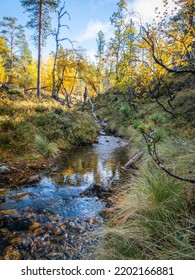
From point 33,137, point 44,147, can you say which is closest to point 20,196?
point 44,147

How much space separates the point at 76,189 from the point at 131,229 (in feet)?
10.8

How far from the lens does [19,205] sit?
4.68 meters

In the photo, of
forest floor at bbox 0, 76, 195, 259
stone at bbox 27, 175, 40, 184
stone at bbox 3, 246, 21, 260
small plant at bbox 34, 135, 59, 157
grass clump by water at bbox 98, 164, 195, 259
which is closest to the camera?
grass clump by water at bbox 98, 164, 195, 259

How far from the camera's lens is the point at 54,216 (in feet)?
14.0

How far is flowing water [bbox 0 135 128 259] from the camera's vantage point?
3303mm

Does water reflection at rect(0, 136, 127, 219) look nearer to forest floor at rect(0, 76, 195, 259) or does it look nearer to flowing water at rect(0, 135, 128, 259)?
flowing water at rect(0, 135, 128, 259)

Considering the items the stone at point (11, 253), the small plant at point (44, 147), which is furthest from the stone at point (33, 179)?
the stone at point (11, 253)

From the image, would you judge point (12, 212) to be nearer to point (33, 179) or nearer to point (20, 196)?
point (20, 196)

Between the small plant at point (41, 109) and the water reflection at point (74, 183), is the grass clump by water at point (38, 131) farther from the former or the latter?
the water reflection at point (74, 183)

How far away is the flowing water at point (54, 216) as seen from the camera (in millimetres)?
3303

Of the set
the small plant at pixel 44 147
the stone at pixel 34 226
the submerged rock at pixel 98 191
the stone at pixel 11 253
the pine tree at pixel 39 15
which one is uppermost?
the pine tree at pixel 39 15

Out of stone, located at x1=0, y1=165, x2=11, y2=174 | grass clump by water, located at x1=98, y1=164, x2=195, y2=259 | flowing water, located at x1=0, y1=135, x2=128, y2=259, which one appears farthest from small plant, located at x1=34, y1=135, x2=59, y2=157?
grass clump by water, located at x1=98, y1=164, x2=195, y2=259

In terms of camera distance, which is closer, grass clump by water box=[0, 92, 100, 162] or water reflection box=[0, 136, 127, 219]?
water reflection box=[0, 136, 127, 219]

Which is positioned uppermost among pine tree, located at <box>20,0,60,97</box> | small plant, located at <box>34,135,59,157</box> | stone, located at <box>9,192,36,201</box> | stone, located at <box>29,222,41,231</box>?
pine tree, located at <box>20,0,60,97</box>
